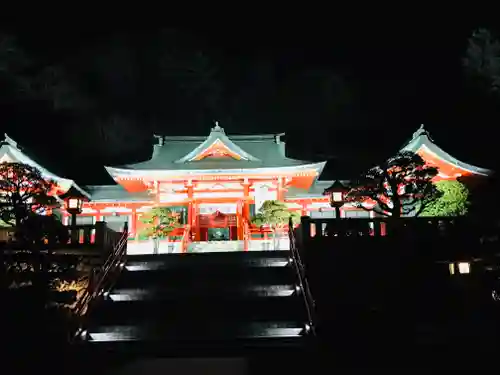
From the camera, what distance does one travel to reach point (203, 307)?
10.1 m

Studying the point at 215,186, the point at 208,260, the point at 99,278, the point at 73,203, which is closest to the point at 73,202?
the point at 73,203

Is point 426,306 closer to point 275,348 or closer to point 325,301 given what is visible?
point 325,301

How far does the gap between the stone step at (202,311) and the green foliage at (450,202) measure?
9.61 meters

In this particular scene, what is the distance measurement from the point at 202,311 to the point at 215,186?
12295 millimetres

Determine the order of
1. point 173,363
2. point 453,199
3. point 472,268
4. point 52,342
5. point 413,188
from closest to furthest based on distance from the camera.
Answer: point 173,363 < point 52,342 < point 472,268 < point 413,188 < point 453,199

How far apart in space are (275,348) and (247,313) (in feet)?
5.18

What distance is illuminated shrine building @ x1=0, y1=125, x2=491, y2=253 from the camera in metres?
20.8

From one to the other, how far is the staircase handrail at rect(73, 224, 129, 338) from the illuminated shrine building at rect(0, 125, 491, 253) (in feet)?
20.3

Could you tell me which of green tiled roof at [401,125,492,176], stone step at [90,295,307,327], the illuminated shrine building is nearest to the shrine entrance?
the illuminated shrine building

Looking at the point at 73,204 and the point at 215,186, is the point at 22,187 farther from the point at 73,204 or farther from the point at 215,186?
the point at 215,186

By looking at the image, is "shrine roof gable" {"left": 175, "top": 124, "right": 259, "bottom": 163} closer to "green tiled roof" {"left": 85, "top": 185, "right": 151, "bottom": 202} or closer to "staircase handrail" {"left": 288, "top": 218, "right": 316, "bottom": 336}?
"green tiled roof" {"left": 85, "top": 185, "right": 151, "bottom": 202}

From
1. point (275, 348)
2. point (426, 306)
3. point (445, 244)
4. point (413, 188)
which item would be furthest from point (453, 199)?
point (275, 348)

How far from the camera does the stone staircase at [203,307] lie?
8.72 m

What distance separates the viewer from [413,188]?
611 inches
